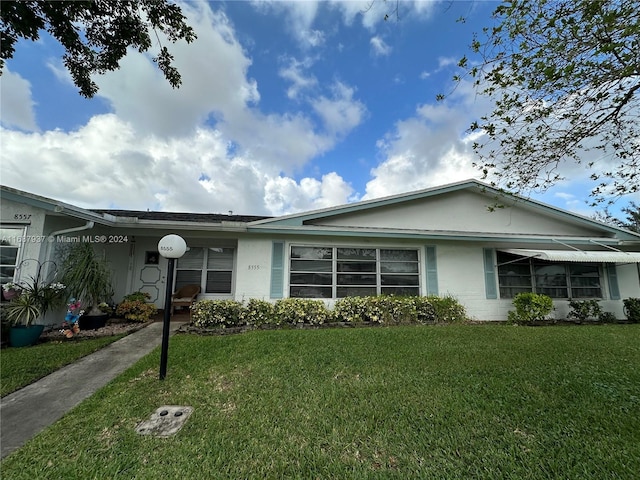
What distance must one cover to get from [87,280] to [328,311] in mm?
6805

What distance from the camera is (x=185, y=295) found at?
1072 cm

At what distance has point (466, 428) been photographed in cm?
335

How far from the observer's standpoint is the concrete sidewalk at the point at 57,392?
3463mm

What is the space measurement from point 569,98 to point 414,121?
21.4 feet

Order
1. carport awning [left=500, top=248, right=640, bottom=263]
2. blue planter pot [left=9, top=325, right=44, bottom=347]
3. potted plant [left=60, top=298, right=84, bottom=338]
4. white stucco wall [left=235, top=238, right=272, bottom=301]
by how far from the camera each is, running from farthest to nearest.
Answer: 1. white stucco wall [left=235, top=238, right=272, bottom=301]
2. carport awning [left=500, top=248, right=640, bottom=263]
3. potted plant [left=60, top=298, right=84, bottom=338]
4. blue planter pot [left=9, top=325, right=44, bottom=347]

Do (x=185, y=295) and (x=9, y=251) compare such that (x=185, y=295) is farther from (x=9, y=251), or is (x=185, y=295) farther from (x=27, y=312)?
(x=9, y=251)

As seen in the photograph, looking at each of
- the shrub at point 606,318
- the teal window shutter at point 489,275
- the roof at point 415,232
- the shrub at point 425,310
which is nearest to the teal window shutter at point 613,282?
the shrub at point 606,318

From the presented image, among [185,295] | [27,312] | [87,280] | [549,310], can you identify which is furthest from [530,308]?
[27,312]

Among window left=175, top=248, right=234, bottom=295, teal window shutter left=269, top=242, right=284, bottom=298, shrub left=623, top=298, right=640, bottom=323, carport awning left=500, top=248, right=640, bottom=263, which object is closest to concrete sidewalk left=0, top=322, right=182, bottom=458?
teal window shutter left=269, top=242, right=284, bottom=298

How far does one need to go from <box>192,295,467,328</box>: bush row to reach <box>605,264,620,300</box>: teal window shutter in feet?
21.5

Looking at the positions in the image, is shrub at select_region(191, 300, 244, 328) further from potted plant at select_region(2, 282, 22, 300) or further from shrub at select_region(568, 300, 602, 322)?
shrub at select_region(568, 300, 602, 322)

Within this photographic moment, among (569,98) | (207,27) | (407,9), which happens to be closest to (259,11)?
(207,27)

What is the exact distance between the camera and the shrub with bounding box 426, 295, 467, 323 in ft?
31.4

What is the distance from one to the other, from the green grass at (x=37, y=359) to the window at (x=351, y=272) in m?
5.43
